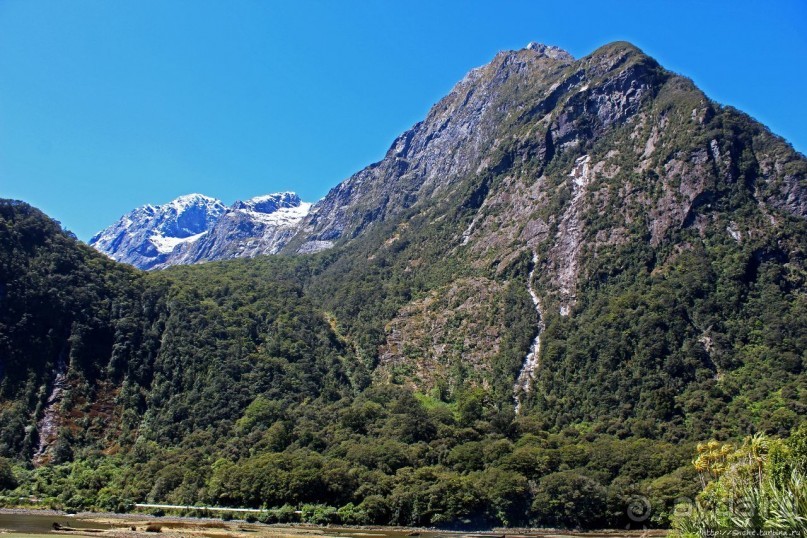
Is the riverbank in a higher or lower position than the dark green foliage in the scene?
lower

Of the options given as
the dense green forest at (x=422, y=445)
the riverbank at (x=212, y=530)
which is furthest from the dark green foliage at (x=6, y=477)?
the riverbank at (x=212, y=530)

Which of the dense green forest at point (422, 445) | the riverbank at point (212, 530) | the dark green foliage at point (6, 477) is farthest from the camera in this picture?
the dark green foliage at point (6, 477)

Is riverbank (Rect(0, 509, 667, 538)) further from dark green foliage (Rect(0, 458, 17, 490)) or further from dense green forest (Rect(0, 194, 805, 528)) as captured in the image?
dark green foliage (Rect(0, 458, 17, 490))

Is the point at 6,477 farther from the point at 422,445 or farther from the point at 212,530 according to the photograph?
the point at 422,445

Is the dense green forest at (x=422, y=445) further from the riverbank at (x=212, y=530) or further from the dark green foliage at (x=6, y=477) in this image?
the riverbank at (x=212, y=530)

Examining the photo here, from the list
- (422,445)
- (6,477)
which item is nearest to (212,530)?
(422,445)

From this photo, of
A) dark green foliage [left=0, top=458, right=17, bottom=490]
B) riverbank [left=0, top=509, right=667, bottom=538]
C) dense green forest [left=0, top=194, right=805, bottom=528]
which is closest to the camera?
riverbank [left=0, top=509, right=667, bottom=538]

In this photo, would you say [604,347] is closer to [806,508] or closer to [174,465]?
[174,465]

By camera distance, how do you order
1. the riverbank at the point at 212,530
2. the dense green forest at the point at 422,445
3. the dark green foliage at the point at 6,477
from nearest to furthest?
the riverbank at the point at 212,530
the dense green forest at the point at 422,445
the dark green foliage at the point at 6,477

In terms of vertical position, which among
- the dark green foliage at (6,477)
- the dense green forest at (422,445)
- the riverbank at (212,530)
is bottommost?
the riverbank at (212,530)

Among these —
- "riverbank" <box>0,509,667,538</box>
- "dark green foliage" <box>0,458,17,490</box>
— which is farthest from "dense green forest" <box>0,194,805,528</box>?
"riverbank" <box>0,509,667,538</box>

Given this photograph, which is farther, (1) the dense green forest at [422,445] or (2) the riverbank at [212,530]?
(1) the dense green forest at [422,445]

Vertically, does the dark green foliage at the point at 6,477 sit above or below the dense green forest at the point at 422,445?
below

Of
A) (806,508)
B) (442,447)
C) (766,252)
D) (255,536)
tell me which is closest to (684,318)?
(766,252)
